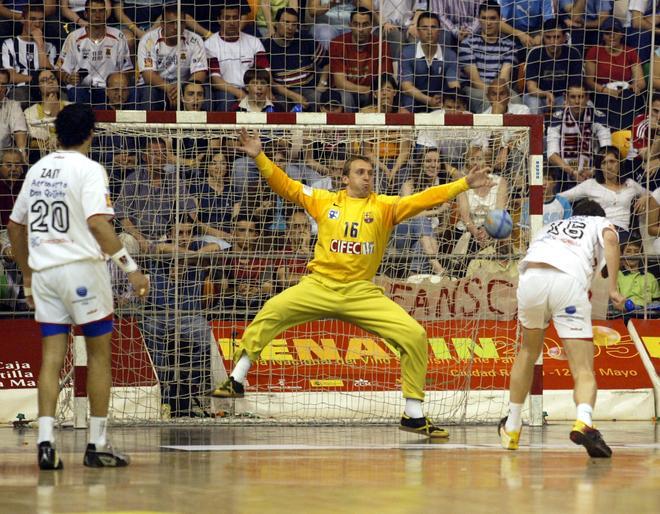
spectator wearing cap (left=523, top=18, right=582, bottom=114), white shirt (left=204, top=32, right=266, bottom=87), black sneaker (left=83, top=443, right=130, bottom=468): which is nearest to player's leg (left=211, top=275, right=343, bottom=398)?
black sneaker (left=83, top=443, right=130, bottom=468)

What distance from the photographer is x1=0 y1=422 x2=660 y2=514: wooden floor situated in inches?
265

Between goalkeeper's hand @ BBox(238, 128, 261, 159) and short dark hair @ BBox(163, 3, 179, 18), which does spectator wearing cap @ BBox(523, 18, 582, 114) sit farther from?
goalkeeper's hand @ BBox(238, 128, 261, 159)

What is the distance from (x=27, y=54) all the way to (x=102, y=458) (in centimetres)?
863

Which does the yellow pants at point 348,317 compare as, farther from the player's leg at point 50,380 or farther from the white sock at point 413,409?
the player's leg at point 50,380

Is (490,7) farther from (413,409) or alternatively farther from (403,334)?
(413,409)

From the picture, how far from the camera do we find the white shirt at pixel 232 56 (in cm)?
1628

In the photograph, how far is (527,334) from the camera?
10156mm

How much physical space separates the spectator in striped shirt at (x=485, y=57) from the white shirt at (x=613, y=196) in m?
1.46

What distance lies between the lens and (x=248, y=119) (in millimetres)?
12844

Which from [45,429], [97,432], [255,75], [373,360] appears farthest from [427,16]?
[45,429]

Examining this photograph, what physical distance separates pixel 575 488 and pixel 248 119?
21.2 feet

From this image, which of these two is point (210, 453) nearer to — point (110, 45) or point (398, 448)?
point (398, 448)

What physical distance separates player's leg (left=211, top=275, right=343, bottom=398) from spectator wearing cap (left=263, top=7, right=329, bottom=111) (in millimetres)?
4991

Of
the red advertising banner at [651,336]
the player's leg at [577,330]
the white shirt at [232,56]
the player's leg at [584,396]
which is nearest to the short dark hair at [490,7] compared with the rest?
the white shirt at [232,56]
